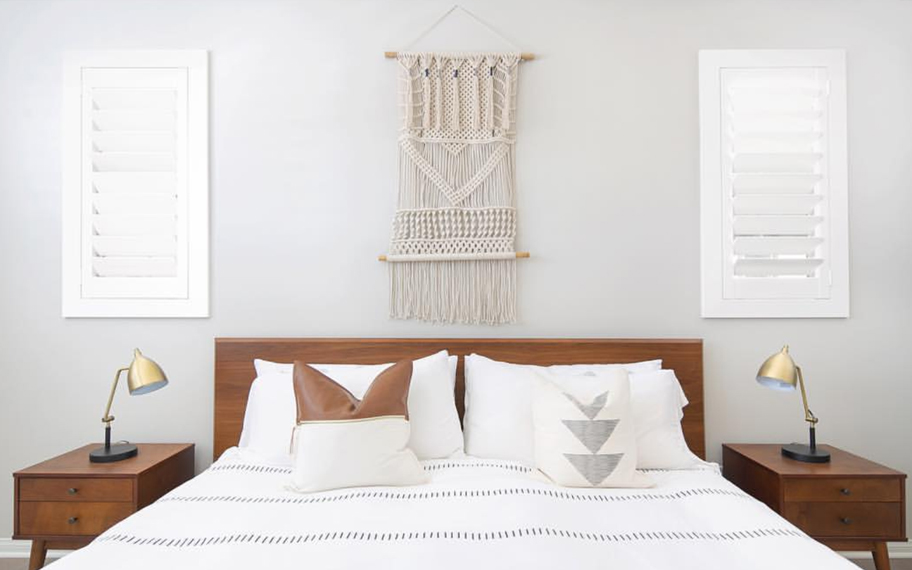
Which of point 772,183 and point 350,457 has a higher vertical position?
point 772,183

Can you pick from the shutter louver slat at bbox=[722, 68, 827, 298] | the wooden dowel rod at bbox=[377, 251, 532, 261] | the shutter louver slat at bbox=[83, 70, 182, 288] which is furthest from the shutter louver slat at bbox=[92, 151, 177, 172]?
the shutter louver slat at bbox=[722, 68, 827, 298]

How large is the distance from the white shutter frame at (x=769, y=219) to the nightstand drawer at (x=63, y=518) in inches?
103

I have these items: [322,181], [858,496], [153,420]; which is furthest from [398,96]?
[858,496]

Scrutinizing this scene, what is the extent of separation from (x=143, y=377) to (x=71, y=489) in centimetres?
46

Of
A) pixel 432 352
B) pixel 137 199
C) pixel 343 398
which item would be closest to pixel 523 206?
pixel 432 352

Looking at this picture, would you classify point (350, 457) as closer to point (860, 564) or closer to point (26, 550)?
point (26, 550)

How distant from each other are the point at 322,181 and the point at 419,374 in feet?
3.37

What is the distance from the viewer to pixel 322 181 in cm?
258

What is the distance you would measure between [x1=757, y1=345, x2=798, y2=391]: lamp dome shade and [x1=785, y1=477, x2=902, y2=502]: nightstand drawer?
1.15 feet

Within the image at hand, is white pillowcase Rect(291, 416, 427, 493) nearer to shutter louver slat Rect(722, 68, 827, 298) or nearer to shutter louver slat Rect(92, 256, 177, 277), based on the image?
shutter louver slat Rect(92, 256, 177, 277)

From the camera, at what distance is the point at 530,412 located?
2152 millimetres

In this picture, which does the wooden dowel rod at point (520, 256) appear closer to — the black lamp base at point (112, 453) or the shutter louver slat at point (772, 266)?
the shutter louver slat at point (772, 266)

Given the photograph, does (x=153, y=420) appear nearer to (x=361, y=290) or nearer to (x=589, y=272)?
(x=361, y=290)

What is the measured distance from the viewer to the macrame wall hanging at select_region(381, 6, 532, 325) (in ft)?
8.34
